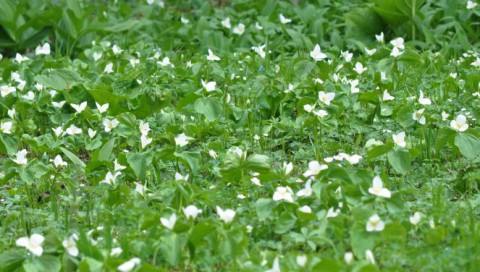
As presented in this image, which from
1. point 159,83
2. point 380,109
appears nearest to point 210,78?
point 159,83

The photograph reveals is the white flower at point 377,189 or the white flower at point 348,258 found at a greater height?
the white flower at point 348,258

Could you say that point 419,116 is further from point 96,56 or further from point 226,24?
point 226,24

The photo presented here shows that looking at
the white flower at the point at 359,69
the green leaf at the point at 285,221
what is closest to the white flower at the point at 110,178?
the green leaf at the point at 285,221

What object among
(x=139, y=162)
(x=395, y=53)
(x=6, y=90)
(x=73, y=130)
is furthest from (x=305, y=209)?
(x=6, y=90)

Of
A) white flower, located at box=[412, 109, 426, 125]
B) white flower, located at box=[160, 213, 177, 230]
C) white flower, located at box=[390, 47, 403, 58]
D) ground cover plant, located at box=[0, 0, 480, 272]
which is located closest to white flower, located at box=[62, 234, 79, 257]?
ground cover plant, located at box=[0, 0, 480, 272]

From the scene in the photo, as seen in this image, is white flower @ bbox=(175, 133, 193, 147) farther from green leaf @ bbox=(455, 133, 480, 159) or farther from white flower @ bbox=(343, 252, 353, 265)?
white flower @ bbox=(343, 252, 353, 265)

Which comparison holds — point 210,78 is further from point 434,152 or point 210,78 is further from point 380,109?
point 434,152

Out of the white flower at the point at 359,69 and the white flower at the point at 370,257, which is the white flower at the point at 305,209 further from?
the white flower at the point at 359,69
